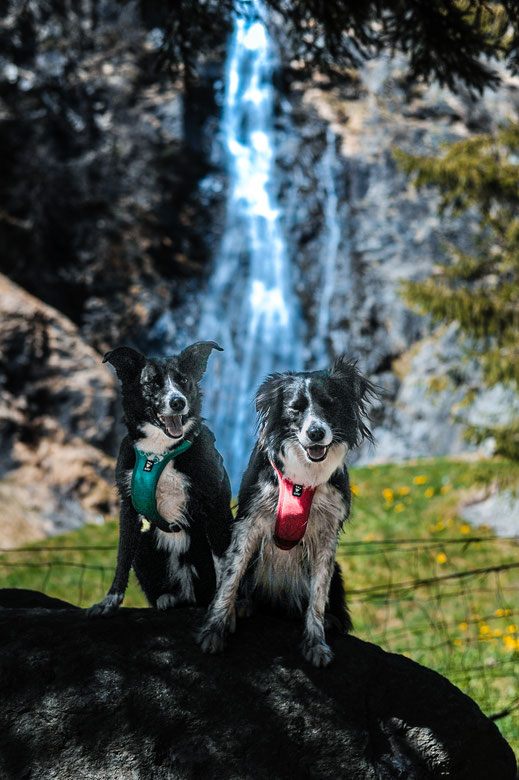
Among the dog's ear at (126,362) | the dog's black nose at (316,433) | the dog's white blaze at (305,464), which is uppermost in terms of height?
the dog's ear at (126,362)

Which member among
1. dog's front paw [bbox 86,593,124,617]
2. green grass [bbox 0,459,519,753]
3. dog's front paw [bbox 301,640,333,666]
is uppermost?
dog's front paw [bbox 86,593,124,617]

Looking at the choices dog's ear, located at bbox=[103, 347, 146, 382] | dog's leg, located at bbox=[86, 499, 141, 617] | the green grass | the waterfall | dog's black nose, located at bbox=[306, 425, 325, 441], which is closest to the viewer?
dog's black nose, located at bbox=[306, 425, 325, 441]

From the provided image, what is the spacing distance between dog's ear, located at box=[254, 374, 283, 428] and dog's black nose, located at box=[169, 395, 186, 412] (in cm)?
31

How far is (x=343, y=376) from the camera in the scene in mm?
2219

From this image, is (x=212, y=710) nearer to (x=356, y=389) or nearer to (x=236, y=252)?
(x=356, y=389)

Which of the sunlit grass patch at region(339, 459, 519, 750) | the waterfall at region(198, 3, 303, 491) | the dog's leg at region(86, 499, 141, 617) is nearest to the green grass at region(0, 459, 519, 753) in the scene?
the sunlit grass patch at region(339, 459, 519, 750)

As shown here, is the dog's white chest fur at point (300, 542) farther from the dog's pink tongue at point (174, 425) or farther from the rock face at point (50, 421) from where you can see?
the rock face at point (50, 421)

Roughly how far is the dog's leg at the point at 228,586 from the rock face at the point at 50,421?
20.1 ft

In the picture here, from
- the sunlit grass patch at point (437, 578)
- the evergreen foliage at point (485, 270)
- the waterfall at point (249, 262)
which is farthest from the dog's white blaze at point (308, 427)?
the waterfall at point (249, 262)

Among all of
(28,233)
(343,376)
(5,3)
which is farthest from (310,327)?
(343,376)

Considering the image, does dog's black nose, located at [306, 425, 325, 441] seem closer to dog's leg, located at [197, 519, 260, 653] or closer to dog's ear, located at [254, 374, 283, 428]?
dog's ear, located at [254, 374, 283, 428]

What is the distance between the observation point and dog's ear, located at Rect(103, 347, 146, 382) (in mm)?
2113

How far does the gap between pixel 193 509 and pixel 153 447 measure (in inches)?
10.1

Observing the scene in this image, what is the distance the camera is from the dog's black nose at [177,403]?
6.72ft
